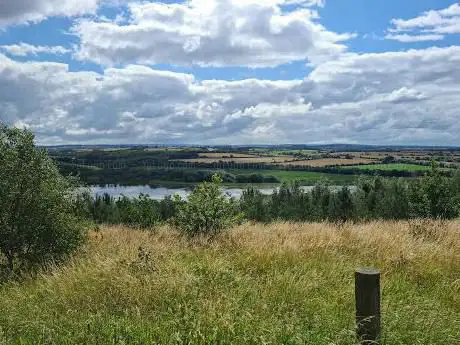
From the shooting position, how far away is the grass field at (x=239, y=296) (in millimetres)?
5512

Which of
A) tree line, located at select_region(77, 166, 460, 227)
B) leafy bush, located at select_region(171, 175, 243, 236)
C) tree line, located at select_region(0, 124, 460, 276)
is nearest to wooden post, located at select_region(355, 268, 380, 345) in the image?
tree line, located at select_region(0, 124, 460, 276)

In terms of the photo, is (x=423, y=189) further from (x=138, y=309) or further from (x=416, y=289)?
(x=138, y=309)

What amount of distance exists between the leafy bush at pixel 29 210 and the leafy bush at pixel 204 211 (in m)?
4.14

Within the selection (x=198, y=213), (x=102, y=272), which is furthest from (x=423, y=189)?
(x=102, y=272)

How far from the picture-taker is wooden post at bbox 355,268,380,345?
4.95m

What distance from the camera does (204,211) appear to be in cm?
1556

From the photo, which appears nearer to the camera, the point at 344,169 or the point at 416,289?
the point at 416,289

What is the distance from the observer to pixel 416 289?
768 centimetres

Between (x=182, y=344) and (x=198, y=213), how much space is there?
10.4 metres

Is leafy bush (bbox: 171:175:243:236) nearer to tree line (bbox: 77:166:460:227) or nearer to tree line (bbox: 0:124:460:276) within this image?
tree line (bbox: 0:124:460:276)

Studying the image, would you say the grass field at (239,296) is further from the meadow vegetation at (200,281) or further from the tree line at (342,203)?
the tree line at (342,203)

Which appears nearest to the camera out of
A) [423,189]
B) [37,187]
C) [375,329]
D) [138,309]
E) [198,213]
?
[375,329]

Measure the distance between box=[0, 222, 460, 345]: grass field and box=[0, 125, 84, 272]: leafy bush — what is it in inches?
111

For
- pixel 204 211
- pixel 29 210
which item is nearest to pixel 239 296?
pixel 29 210
